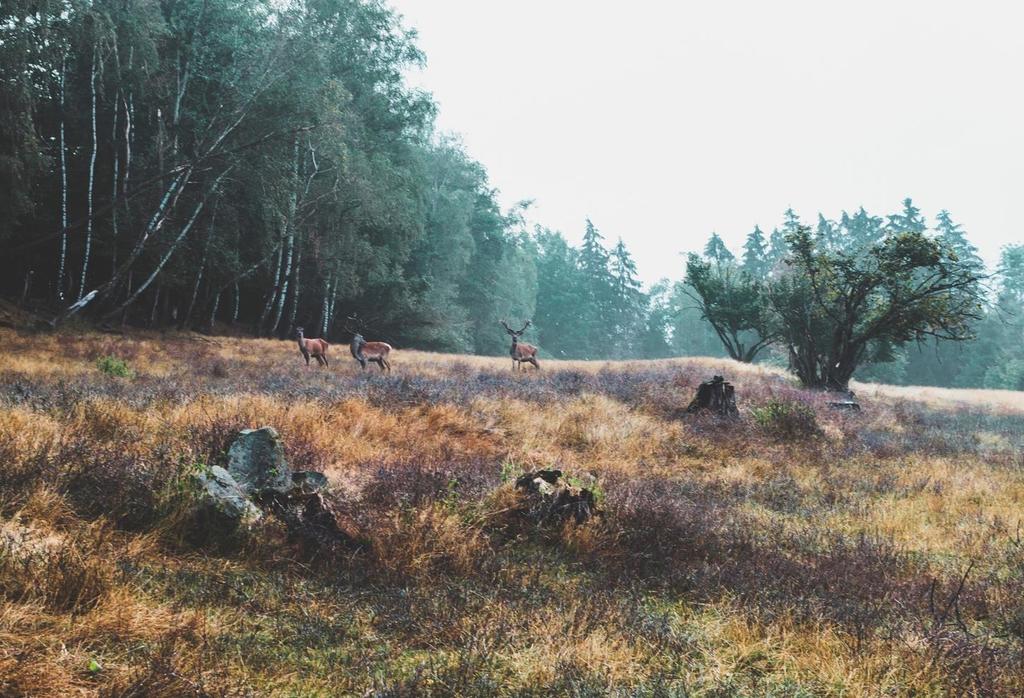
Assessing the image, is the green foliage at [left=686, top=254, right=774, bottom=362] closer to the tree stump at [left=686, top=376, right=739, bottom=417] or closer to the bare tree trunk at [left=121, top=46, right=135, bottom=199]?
the tree stump at [left=686, top=376, right=739, bottom=417]

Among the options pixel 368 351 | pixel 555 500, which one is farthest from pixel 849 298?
pixel 555 500

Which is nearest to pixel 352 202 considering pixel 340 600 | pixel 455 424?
pixel 455 424

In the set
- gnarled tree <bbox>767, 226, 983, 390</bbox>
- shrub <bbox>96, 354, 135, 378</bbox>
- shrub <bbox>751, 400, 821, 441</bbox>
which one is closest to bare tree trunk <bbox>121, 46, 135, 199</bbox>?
shrub <bbox>96, 354, 135, 378</bbox>

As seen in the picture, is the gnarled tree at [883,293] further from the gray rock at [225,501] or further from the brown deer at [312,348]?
the gray rock at [225,501]

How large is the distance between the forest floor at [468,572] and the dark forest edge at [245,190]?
10476mm

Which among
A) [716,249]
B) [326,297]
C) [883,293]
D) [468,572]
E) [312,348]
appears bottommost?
[468,572]

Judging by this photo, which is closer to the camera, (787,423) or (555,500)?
(555,500)

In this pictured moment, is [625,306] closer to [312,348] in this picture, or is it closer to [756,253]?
[756,253]

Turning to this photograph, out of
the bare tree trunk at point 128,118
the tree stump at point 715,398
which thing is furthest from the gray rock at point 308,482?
the bare tree trunk at point 128,118

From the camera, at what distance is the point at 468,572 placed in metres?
3.65

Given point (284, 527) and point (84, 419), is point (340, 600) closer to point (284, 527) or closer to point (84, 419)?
point (284, 527)

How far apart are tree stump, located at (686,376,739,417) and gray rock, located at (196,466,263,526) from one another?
30.6 feet

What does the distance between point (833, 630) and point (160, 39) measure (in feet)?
78.0

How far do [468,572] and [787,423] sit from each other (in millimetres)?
8370
